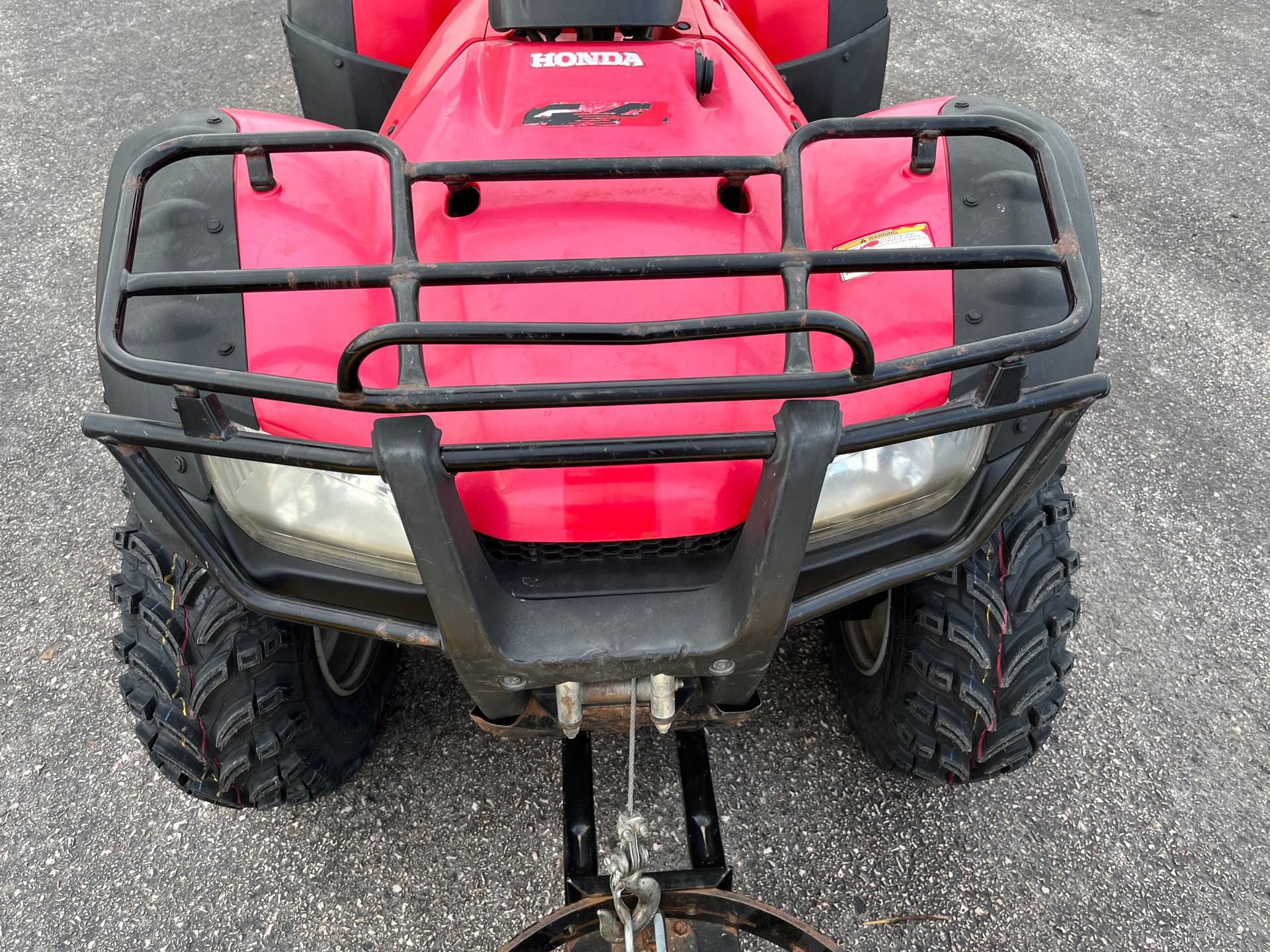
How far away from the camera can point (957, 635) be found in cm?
162

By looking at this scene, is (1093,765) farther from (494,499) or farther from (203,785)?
(203,785)

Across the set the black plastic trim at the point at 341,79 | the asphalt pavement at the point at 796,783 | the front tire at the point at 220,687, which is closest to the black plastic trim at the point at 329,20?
the black plastic trim at the point at 341,79

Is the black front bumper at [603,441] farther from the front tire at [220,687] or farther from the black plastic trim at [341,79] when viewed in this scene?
the black plastic trim at [341,79]

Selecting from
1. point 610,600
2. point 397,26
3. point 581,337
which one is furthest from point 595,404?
point 397,26

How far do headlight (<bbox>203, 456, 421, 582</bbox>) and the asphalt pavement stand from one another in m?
0.88

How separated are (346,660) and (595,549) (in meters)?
0.88

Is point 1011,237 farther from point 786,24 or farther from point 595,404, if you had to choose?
point 786,24

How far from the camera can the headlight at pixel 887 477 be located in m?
1.37

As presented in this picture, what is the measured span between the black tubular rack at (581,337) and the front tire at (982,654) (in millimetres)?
344

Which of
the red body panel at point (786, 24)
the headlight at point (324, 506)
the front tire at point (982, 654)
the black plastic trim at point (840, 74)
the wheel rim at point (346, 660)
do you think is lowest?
the wheel rim at point (346, 660)

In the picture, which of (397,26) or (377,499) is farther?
(397,26)

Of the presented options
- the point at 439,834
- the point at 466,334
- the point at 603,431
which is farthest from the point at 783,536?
the point at 439,834

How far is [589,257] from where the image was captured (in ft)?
4.79

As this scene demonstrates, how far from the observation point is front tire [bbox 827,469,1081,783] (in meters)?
1.61
